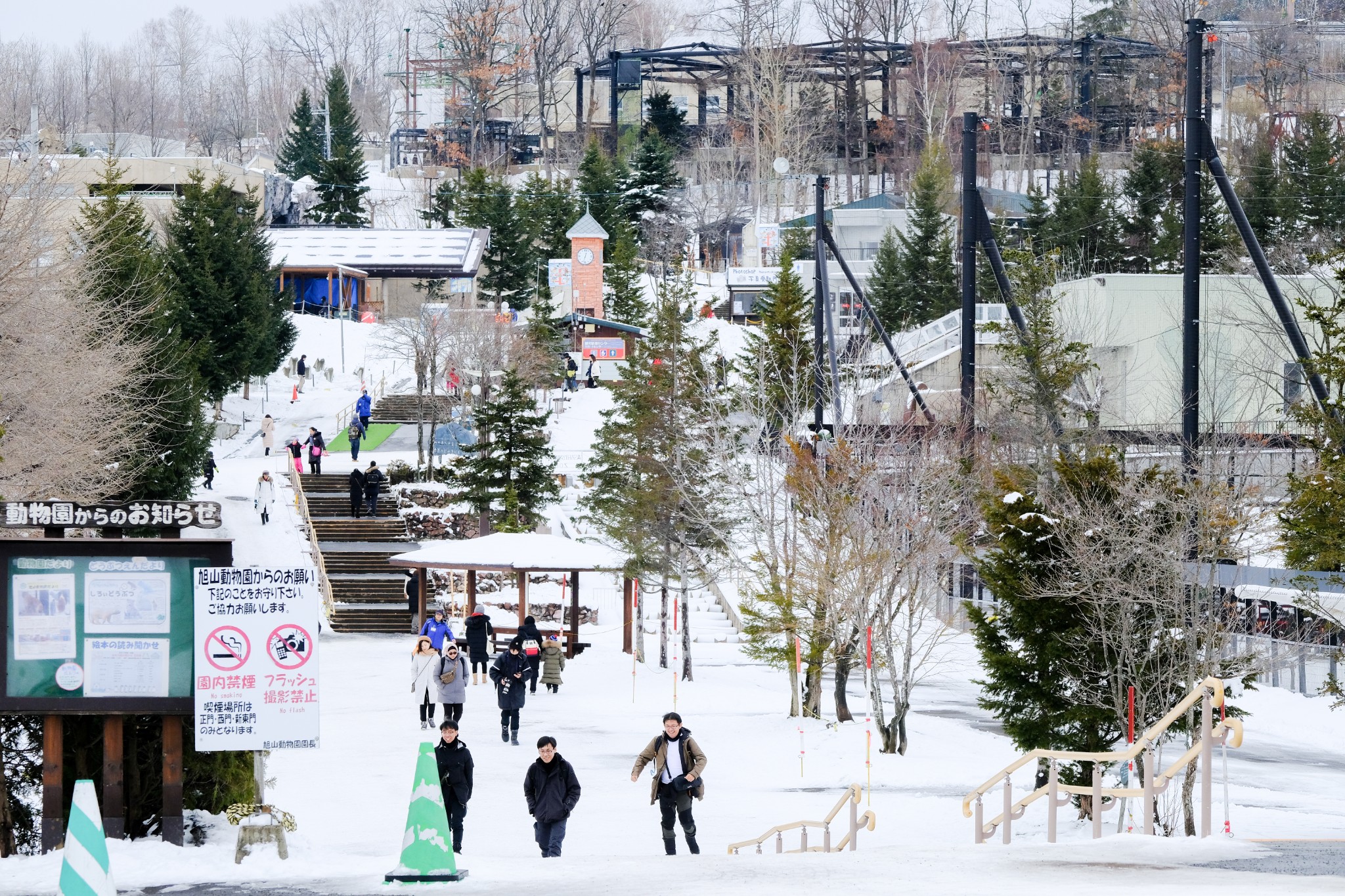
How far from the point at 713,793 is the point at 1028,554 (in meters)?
4.54

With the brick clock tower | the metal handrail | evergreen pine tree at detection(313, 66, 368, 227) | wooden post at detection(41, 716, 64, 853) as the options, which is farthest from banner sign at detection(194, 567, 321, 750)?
evergreen pine tree at detection(313, 66, 368, 227)

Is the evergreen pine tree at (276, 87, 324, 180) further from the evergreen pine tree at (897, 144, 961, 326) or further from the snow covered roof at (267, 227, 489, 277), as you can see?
the evergreen pine tree at (897, 144, 961, 326)

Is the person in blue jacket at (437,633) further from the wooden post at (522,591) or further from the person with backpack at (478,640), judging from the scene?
the wooden post at (522,591)

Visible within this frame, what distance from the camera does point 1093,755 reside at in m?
12.4

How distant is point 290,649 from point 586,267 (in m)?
59.0

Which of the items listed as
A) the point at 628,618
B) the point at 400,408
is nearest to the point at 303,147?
the point at 400,408

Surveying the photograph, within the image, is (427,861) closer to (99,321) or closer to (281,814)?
(281,814)

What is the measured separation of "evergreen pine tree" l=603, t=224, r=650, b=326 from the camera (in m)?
69.7

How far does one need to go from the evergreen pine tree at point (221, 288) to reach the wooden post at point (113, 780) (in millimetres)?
39361

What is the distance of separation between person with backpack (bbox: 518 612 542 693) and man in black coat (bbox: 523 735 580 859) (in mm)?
9906

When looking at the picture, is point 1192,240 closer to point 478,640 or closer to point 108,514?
point 478,640

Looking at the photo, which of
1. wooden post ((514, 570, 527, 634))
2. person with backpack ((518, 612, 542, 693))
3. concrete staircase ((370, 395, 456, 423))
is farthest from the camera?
concrete staircase ((370, 395, 456, 423))

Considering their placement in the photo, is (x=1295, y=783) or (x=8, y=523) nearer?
(x=8, y=523)

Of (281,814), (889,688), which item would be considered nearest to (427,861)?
(281,814)
